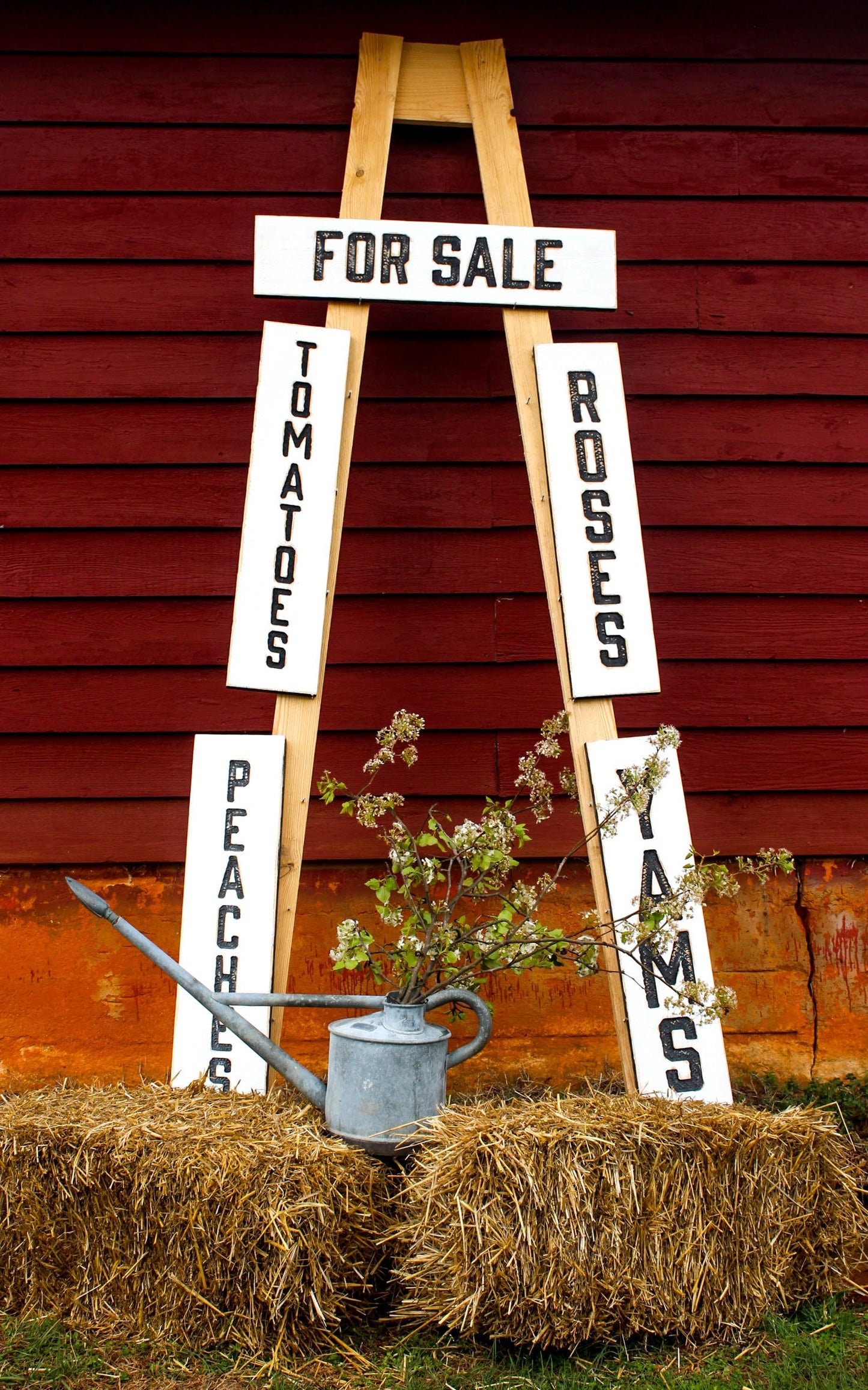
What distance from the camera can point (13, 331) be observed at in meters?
3.20

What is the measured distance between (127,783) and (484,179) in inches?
81.1

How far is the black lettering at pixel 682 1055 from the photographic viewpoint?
8.20 ft

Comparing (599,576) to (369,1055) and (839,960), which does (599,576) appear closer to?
(369,1055)

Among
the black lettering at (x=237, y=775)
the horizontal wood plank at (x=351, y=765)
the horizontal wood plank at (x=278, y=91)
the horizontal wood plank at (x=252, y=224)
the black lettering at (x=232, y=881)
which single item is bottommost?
the black lettering at (x=232, y=881)

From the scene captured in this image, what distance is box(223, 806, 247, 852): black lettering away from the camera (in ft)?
8.59

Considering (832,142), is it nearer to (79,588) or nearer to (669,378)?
(669,378)

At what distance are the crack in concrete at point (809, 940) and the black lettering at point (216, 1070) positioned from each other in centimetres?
181

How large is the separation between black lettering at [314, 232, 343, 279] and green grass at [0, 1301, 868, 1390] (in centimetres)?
260

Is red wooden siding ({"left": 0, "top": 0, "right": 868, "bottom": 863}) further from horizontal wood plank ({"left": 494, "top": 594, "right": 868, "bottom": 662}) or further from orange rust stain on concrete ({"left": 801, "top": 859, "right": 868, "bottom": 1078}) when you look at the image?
orange rust stain on concrete ({"left": 801, "top": 859, "right": 868, "bottom": 1078})

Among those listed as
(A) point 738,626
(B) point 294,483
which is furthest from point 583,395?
(A) point 738,626

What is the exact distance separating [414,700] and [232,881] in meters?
0.87

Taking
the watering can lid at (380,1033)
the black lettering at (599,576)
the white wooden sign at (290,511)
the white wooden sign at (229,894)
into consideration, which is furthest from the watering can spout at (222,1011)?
the black lettering at (599,576)

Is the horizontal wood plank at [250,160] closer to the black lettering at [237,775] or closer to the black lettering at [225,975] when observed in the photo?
the black lettering at [237,775]

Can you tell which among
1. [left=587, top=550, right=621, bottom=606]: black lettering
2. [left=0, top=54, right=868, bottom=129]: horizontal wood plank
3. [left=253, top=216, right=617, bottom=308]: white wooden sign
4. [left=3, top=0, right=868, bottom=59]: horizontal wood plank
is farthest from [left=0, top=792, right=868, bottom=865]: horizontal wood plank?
[left=3, top=0, right=868, bottom=59]: horizontal wood plank
